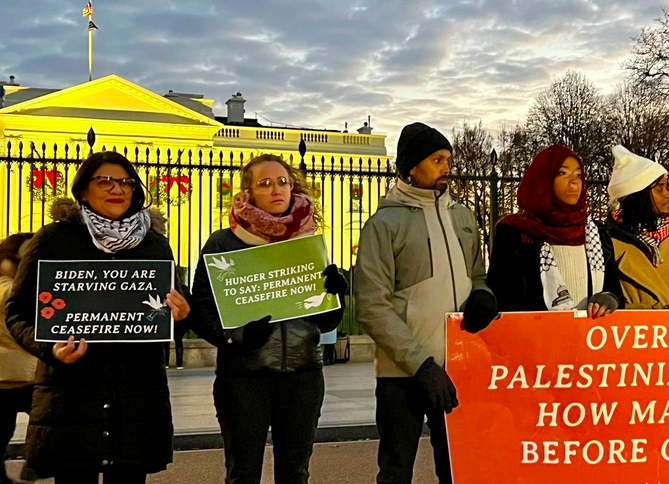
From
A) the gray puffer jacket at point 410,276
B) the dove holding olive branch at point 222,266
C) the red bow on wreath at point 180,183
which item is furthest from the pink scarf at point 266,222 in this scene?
the red bow on wreath at point 180,183

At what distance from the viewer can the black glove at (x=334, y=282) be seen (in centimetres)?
355

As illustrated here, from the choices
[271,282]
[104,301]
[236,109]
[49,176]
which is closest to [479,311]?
[271,282]

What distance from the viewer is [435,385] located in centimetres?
335

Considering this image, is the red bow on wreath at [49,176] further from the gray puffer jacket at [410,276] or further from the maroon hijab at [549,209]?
the maroon hijab at [549,209]

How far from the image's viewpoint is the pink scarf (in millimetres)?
3518

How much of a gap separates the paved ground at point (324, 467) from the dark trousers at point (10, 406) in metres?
0.63

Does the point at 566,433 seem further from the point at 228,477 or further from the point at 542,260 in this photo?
the point at 228,477

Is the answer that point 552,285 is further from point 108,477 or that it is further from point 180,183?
point 180,183

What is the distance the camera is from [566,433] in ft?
12.1

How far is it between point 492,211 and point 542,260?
7625 millimetres

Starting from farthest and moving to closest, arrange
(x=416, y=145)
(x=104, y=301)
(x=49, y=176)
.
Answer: (x=49, y=176)
(x=416, y=145)
(x=104, y=301)

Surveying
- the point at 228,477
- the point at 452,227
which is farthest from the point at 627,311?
the point at 228,477

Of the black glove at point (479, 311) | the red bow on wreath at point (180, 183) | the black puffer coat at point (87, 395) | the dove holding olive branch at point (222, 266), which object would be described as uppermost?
the red bow on wreath at point (180, 183)

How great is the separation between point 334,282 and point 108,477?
4.01 feet
